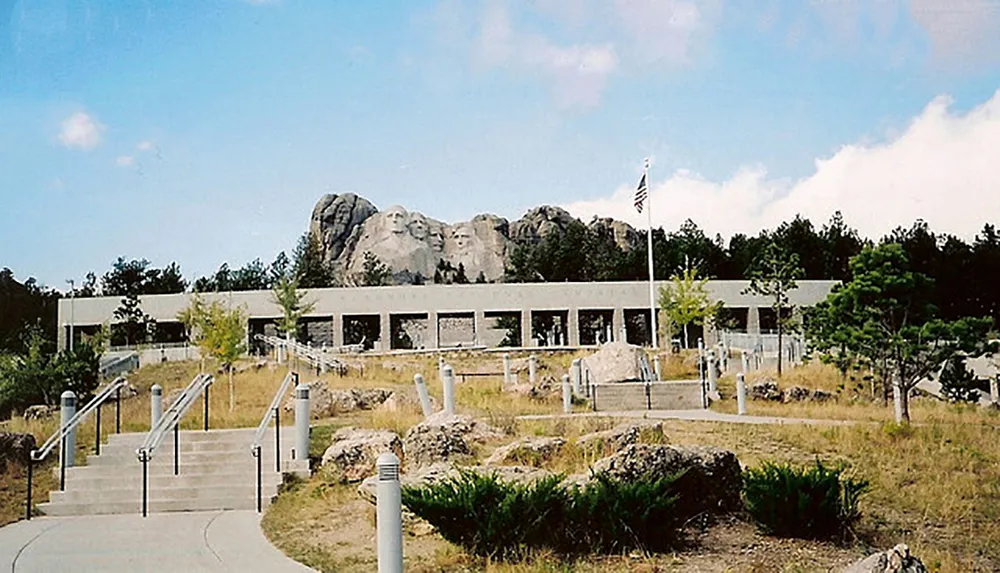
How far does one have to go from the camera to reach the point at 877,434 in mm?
15484

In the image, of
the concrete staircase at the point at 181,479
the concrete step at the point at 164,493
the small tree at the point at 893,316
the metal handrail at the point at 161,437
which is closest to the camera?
the metal handrail at the point at 161,437

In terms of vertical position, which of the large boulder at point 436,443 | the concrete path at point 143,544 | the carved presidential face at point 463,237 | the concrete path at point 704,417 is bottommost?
the concrete path at point 143,544

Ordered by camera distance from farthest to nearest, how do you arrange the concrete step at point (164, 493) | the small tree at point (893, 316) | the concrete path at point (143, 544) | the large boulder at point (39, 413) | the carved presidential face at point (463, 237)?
the carved presidential face at point (463, 237) → the large boulder at point (39, 413) → the small tree at point (893, 316) → the concrete step at point (164, 493) → the concrete path at point (143, 544)

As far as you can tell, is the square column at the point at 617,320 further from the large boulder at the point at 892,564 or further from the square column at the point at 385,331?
the large boulder at the point at 892,564

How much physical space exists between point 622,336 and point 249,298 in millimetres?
24625

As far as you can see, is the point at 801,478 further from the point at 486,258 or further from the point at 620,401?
the point at 486,258

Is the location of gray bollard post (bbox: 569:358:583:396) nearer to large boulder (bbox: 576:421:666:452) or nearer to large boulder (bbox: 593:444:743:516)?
large boulder (bbox: 576:421:666:452)

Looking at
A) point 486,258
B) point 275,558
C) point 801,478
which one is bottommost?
point 275,558

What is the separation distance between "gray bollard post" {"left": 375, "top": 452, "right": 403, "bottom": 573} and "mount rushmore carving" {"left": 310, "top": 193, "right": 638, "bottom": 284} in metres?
102

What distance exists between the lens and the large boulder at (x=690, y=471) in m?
9.73

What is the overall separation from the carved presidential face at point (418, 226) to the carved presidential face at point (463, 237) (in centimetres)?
389

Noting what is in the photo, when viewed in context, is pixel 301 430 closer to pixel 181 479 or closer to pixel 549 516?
pixel 181 479

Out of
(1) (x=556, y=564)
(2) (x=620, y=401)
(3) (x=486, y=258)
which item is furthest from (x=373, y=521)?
(3) (x=486, y=258)

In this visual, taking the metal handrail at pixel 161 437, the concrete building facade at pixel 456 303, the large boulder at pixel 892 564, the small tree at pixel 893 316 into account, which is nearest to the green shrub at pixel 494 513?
the large boulder at pixel 892 564
